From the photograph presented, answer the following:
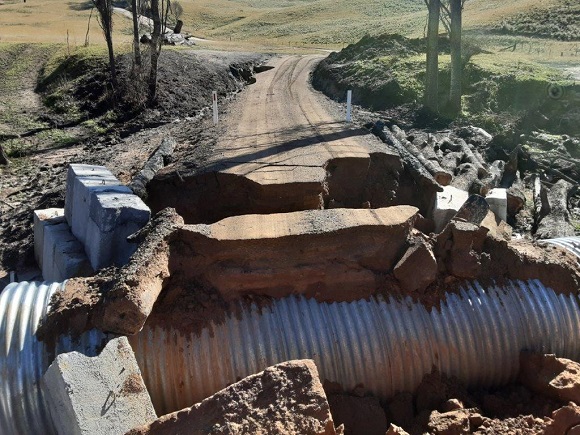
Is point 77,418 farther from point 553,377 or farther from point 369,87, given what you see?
point 369,87

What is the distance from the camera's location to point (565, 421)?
4.95 m

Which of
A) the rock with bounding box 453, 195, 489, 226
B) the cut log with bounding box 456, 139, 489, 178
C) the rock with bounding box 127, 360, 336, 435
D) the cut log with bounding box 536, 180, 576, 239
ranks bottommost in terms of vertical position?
the cut log with bounding box 536, 180, 576, 239

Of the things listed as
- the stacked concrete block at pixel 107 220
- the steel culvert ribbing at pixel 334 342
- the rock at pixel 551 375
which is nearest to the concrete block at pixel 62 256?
the stacked concrete block at pixel 107 220

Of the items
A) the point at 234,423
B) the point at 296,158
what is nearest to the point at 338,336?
the point at 234,423

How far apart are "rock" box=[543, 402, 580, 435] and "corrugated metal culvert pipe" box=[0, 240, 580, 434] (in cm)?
123

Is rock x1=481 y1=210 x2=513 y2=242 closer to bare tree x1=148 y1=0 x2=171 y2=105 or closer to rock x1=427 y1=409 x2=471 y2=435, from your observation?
rock x1=427 y1=409 x2=471 y2=435

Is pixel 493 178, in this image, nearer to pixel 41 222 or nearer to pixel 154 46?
pixel 41 222

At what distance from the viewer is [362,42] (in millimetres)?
32500

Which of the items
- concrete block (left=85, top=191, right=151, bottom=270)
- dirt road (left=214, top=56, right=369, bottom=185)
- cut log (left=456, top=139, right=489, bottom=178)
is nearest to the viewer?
concrete block (left=85, top=191, right=151, bottom=270)

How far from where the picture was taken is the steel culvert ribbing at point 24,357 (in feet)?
16.5

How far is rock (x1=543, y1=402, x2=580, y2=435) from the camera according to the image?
493 centimetres

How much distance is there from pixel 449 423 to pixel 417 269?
164 cm

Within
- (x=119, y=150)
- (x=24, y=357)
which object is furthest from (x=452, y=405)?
(x=119, y=150)

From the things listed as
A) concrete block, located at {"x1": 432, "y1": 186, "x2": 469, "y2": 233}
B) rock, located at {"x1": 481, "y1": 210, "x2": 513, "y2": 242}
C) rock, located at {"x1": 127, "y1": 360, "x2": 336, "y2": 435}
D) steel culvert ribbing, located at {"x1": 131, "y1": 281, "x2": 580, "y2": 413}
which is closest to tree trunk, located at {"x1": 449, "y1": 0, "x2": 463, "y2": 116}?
concrete block, located at {"x1": 432, "y1": 186, "x2": 469, "y2": 233}
